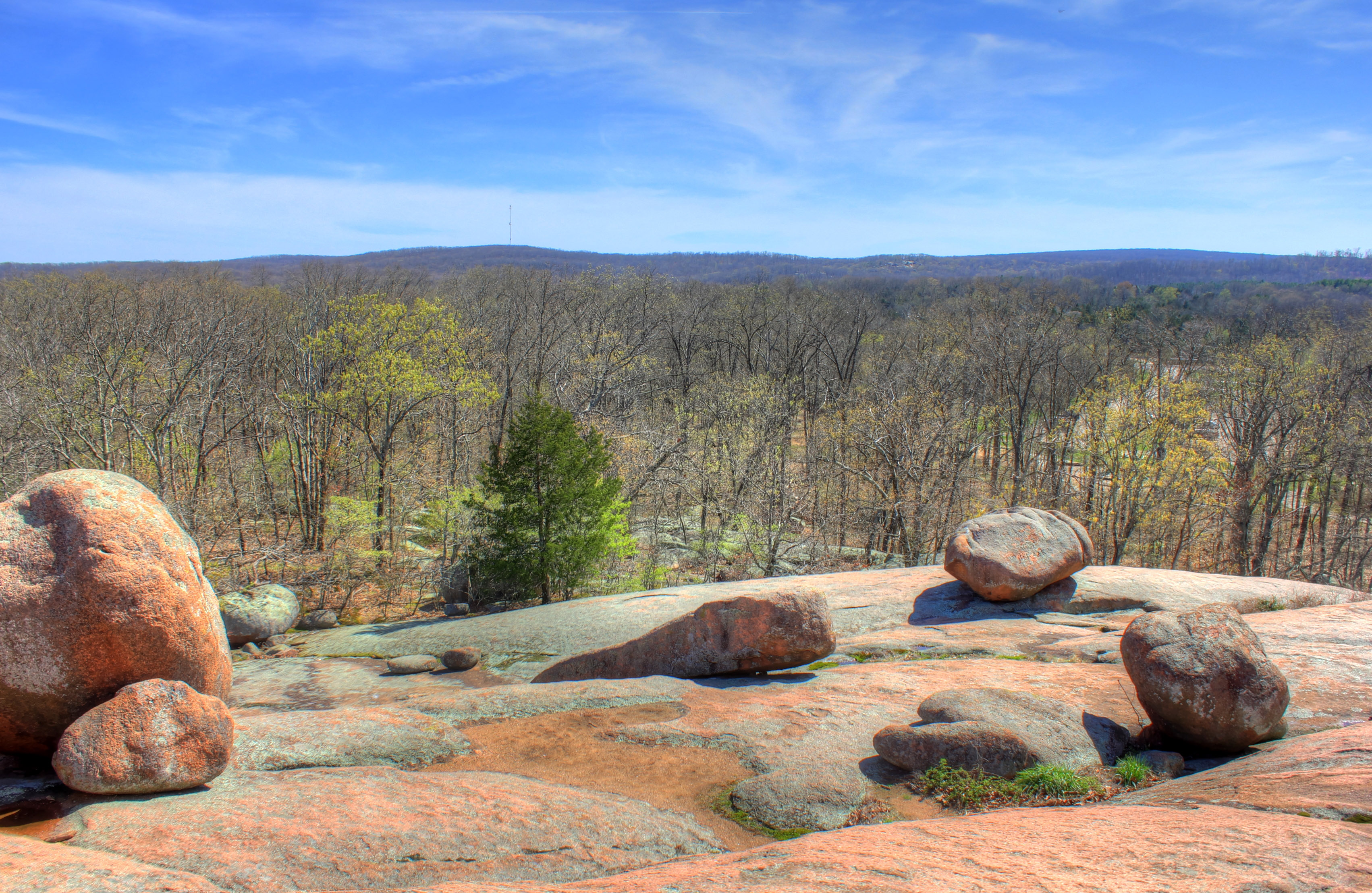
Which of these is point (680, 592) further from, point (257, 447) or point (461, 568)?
point (257, 447)

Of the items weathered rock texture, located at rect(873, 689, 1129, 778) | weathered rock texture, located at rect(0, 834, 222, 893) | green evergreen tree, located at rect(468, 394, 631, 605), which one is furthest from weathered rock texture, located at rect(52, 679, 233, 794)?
green evergreen tree, located at rect(468, 394, 631, 605)

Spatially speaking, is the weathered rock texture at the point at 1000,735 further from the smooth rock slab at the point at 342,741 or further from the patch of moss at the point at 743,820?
the smooth rock slab at the point at 342,741

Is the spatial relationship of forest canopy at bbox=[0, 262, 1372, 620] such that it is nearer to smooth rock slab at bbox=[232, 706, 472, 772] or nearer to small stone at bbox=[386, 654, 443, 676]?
small stone at bbox=[386, 654, 443, 676]

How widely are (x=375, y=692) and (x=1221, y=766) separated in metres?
13.2

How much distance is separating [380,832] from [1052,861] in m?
5.32

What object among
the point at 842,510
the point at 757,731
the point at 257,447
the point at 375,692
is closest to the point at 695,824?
the point at 757,731

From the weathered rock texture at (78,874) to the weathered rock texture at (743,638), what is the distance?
681 cm

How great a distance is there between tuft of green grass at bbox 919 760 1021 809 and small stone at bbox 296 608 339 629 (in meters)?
19.8

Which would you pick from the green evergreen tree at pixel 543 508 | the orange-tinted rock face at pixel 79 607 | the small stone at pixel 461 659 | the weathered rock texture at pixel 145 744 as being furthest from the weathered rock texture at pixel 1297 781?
the green evergreen tree at pixel 543 508

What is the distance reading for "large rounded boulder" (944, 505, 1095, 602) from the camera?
1441cm

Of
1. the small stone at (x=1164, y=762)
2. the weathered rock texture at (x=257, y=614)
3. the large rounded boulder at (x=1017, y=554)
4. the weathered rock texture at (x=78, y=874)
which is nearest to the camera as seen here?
the weathered rock texture at (x=78, y=874)

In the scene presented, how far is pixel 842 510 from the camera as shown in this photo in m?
35.1

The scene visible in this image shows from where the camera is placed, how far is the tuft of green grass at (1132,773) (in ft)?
24.2

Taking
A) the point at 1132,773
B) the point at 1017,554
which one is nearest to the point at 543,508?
the point at 1017,554
